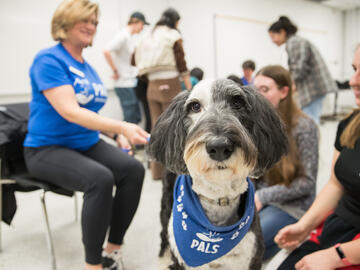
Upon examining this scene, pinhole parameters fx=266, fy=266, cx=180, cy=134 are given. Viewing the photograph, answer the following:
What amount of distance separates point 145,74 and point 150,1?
2347 mm

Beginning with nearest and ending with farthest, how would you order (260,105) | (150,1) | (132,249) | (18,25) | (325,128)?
(260,105) < (132,249) < (18,25) < (150,1) < (325,128)

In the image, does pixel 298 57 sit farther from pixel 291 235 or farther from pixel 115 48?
pixel 115 48

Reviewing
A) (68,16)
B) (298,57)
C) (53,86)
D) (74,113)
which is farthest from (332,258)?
(298,57)

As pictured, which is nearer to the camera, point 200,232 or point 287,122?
point 200,232

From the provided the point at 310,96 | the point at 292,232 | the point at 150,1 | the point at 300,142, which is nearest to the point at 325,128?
the point at 310,96

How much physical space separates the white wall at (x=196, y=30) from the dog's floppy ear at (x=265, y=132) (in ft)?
11.3

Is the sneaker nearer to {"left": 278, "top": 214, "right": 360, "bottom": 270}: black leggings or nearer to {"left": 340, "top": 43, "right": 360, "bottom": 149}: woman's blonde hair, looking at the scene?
{"left": 278, "top": 214, "right": 360, "bottom": 270}: black leggings

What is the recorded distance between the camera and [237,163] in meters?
0.78

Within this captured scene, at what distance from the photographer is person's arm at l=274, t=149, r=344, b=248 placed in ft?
3.88

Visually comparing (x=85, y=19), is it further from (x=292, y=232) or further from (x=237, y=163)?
(x=292, y=232)

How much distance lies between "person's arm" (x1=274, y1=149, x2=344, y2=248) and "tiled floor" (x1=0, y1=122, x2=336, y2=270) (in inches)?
31.7

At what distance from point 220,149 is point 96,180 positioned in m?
0.78

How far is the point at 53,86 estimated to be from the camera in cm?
132

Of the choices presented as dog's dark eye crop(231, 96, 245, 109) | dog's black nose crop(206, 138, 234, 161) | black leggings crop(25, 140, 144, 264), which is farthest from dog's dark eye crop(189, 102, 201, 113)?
black leggings crop(25, 140, 144, 264)
